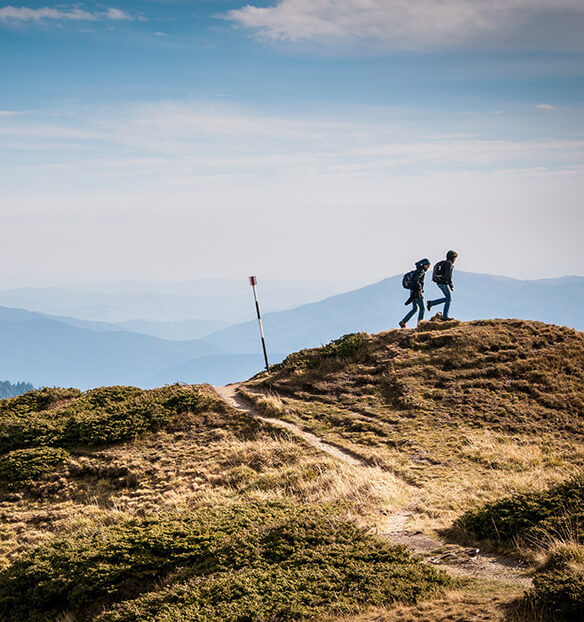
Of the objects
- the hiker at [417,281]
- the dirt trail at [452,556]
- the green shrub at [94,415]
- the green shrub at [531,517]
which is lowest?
the dirt trail at [452,556]

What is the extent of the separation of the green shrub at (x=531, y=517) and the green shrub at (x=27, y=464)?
1413 cm

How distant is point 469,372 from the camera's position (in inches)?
966

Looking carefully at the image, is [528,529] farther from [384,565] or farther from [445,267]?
[445,267]

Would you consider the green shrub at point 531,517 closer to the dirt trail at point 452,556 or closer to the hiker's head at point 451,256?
the dirt trail at point 452,556

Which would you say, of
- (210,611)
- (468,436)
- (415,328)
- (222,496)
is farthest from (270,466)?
(415,328)

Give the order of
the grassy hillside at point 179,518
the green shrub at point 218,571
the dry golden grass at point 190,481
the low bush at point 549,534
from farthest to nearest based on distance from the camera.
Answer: the dry golden grass at point 190,481 < the grassy hillside at point 179,518 < the green shrub at point 218,571 < the low bush at point 549,534

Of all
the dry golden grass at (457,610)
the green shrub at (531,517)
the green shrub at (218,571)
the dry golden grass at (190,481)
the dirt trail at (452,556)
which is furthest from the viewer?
the dry golden grass at (190,481)

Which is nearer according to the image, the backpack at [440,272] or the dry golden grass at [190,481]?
the dry golden grass at [190,481]

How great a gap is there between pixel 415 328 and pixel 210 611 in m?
21.8

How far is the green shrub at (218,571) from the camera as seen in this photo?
28.8ft

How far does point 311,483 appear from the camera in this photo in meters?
16.2

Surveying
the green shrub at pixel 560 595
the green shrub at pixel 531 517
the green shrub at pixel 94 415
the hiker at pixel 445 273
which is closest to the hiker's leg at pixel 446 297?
the hiker at pixel 445 273

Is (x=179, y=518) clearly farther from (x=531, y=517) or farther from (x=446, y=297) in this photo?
(x=446, y=297)

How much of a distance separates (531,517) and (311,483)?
625cm
